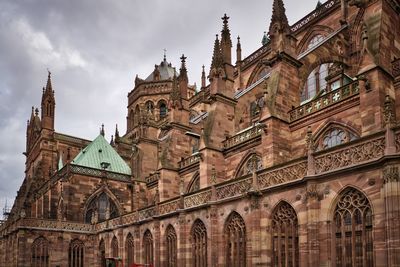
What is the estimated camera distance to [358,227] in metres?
13.7

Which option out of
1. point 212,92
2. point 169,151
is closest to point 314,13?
point 212,92

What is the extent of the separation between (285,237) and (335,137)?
5.85 m

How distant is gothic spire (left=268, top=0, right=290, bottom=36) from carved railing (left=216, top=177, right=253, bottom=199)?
8.77m

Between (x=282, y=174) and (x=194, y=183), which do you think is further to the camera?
(x=194, y=183)

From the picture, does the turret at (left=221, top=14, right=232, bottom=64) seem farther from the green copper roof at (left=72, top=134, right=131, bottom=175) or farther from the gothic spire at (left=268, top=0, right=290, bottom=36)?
the green copper roof at (left=72, top=134, right=131, bottom=175)

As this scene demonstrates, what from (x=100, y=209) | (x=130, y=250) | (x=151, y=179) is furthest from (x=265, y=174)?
(x=100, y=209)

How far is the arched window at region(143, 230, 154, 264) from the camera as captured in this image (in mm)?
27719

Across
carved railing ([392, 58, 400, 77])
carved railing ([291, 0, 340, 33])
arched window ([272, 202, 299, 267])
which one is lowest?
arched window ([272, 202, 299, 267])

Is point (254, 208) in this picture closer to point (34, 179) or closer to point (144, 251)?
point (144, 251)

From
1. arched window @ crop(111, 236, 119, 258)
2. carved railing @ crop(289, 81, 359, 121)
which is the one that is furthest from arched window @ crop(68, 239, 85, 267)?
carved railing @ crop(289, 81, 359, 121)

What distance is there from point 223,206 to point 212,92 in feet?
29.8

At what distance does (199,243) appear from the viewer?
22.4m

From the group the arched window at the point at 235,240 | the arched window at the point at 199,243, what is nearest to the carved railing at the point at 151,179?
the arched window at the point at 199,243

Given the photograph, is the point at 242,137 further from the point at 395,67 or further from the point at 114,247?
the point at 114,247
